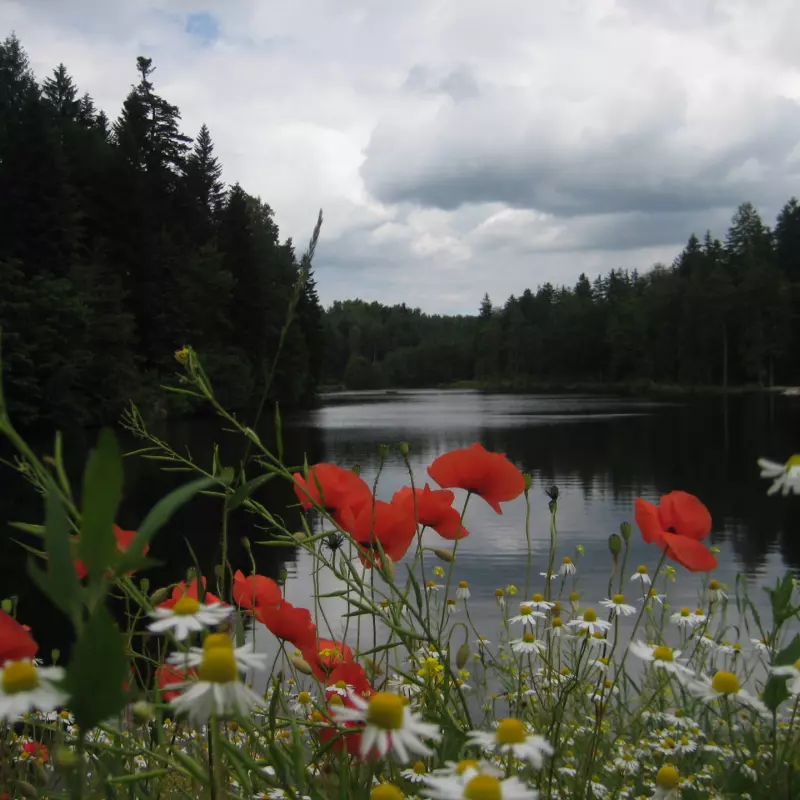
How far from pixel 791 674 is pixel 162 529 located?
→ 8.42 meters

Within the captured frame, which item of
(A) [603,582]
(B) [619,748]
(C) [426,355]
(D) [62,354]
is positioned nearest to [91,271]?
(D) [62,354]

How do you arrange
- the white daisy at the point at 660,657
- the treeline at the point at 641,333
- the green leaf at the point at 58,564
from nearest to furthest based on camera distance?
the green leaf at the point at 58,564
the white daisy at the point at 660,657
the treeline at the point at 641,333

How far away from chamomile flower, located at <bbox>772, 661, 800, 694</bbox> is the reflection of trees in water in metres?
1.86

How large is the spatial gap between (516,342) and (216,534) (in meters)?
57.9

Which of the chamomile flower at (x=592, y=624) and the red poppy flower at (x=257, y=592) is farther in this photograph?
the chamomile flower at (x=592, y=624)

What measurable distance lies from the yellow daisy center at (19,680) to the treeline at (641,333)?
1802 inches

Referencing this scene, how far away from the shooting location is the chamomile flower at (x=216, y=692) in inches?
14.1

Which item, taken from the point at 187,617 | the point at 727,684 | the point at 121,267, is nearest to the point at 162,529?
the point at 727,684

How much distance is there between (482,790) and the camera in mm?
364

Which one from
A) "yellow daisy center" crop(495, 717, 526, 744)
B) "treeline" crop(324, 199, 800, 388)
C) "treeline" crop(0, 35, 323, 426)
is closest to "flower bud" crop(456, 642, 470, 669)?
"yellow daisy center" crop(495, 717, 526, 744)

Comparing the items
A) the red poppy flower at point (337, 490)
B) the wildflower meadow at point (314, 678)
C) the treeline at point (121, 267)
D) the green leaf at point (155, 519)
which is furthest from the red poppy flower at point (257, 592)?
the treeline at point (121, 267)

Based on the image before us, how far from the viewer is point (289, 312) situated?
686 mm

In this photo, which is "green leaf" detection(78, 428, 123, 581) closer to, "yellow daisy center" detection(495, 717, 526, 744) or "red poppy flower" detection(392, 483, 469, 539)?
"yellow daisy center" detection(495, 717, 526, 744)

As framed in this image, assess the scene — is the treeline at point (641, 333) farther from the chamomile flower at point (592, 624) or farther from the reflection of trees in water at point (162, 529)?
the chamomile flower at point (592, 624)
